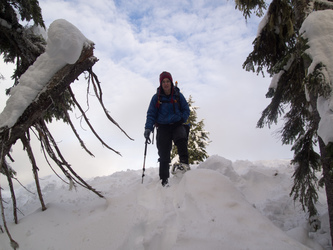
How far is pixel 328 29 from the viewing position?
2.48 m

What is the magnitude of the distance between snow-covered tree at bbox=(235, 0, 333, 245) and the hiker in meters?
1.80

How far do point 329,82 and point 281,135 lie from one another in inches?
134

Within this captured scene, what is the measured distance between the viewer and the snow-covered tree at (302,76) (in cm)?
231

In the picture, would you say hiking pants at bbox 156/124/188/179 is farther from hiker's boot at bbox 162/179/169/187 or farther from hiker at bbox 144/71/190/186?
hiker's boot at bbox 162/179/169/187

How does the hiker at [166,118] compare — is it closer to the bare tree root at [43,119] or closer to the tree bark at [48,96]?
the bare tree root at [43,119]

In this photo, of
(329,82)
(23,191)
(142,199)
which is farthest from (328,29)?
(23,191)

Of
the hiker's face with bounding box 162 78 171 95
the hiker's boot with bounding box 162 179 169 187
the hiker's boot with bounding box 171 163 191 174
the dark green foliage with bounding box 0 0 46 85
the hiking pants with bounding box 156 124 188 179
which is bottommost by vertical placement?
the hiker's boot with bounding box 162 179 169 187

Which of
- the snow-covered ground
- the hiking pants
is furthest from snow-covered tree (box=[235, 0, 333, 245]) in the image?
the hiking pants

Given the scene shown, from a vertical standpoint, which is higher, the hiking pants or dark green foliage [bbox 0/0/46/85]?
dark green foliage [bbox 0/0/46/85]

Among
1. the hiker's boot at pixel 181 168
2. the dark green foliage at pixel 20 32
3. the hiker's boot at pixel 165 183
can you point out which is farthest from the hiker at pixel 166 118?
the dark green foliage at pixel 20 32

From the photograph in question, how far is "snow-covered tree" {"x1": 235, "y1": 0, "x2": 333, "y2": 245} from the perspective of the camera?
2.31 m

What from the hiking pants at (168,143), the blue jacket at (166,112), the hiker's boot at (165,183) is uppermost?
the blue jacket at (166,112)

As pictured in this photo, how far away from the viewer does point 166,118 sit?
4758 mm

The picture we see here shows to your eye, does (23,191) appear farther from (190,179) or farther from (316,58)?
(316,58)
